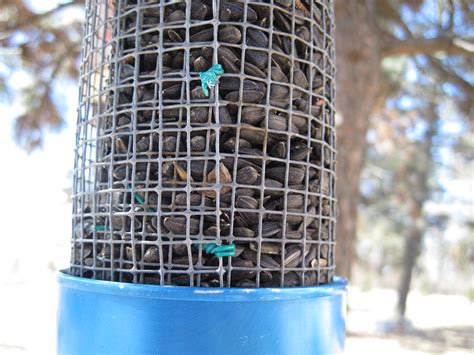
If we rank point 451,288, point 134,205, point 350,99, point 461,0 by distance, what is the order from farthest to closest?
1. point 451,288
2. point 461,0
3. point 350,99
4. point 134,205

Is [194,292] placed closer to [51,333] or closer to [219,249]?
[219,249]

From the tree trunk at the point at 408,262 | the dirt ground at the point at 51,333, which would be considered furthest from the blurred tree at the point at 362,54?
the tree trunk at the point at 408,262

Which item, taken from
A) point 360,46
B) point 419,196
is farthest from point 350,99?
point 419,196

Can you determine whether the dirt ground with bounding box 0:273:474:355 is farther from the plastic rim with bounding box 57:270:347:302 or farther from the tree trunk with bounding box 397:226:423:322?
the plastic rim with bounding box 57:270:347:302

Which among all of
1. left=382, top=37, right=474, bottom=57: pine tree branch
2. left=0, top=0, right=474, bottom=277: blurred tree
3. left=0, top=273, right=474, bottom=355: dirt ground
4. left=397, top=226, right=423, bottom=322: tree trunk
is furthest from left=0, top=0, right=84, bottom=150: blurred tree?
left=397, top=226, right=423, bottom=322: tree trunk

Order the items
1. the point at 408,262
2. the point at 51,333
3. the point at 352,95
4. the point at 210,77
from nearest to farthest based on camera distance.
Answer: the point at 210,77 < the point at 352,95 < the point at 51,333 < the point at 408,262

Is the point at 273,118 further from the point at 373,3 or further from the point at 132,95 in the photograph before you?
the point at 373,3

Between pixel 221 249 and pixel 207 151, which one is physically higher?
pixel 207 151

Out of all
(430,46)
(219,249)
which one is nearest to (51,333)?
(219,249)
